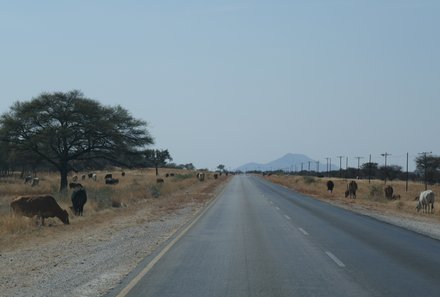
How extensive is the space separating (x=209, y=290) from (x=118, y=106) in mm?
48721

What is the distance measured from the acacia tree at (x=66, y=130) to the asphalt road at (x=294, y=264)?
108 ft

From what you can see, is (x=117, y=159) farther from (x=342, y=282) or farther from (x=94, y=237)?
(x=342, y=282)

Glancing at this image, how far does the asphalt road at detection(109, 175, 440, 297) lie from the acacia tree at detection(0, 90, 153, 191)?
32.9 m

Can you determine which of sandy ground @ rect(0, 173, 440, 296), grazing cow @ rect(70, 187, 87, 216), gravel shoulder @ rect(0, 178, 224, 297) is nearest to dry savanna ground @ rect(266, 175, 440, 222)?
sandy ground @ rect(0, 173, 440, 296)

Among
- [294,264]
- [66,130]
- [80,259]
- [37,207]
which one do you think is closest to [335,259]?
[294,264]

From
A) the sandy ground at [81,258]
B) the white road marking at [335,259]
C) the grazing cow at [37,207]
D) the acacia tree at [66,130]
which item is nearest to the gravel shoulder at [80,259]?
the sandy ground at [81,258]

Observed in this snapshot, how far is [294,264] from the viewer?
12.7 meters

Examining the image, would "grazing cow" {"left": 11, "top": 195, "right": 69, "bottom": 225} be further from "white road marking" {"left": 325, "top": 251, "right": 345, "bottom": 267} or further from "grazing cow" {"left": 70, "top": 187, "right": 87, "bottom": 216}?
"white road marking" {"left": 325, "top": 251, "right": 345, "bottom": 267}

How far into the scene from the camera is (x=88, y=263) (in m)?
12.9

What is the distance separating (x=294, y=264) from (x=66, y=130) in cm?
4102

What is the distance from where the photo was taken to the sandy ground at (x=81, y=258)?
33.1 ft

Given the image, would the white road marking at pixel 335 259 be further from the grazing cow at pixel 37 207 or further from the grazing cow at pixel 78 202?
the grazing cow at pixel 78 202

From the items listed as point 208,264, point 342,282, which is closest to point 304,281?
point 342,282

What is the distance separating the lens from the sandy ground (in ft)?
33.1
